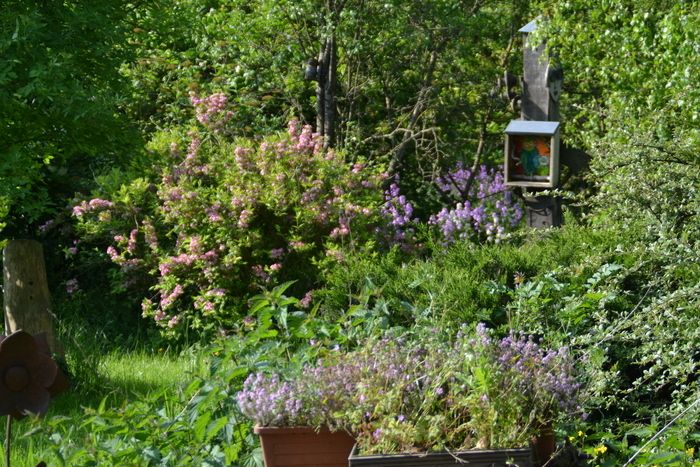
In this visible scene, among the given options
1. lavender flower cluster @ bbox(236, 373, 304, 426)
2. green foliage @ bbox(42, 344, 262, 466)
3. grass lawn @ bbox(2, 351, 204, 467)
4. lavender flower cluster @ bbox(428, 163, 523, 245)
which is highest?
lavender flower cluster @ bbox(236, 373, 304, 426)

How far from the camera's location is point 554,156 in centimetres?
851

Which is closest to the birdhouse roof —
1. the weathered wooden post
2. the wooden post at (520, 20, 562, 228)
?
the weathered wooden post

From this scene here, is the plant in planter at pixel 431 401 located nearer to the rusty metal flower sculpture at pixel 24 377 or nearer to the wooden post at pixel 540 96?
the rusty metal flower sculpture at pixel 24 377

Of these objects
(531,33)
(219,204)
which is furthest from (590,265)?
(531,33)

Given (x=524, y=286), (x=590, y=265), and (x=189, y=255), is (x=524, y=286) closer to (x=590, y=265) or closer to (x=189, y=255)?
(x=590, y=265)

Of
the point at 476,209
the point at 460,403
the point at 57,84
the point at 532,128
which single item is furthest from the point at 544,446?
the point at 476,209

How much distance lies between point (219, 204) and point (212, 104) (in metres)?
1.95

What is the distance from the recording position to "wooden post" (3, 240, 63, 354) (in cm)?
664

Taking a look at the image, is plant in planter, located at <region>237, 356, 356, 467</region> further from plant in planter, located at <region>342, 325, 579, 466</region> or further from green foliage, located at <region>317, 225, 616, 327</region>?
green foliage, located at <region>317, 225, 616, 327</region>

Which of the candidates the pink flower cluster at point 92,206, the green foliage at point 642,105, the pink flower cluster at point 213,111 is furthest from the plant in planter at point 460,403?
the pink flower cluster at point 213,111

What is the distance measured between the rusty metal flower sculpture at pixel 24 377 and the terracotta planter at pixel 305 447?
28.5 inches

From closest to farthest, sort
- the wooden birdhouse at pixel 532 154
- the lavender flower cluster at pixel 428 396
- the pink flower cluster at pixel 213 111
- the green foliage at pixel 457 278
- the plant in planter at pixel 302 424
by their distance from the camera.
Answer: the lavender flower cluster at pixel 428 396
the plant in planter at pixel 302 424
the green foliage at pixel 457 278
the wooden birdhouse at pixel 532 154
the pink flower cluster at pixel 213 111

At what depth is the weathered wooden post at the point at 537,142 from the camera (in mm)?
8500

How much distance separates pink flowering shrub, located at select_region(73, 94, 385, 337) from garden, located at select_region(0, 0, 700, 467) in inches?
1.0
